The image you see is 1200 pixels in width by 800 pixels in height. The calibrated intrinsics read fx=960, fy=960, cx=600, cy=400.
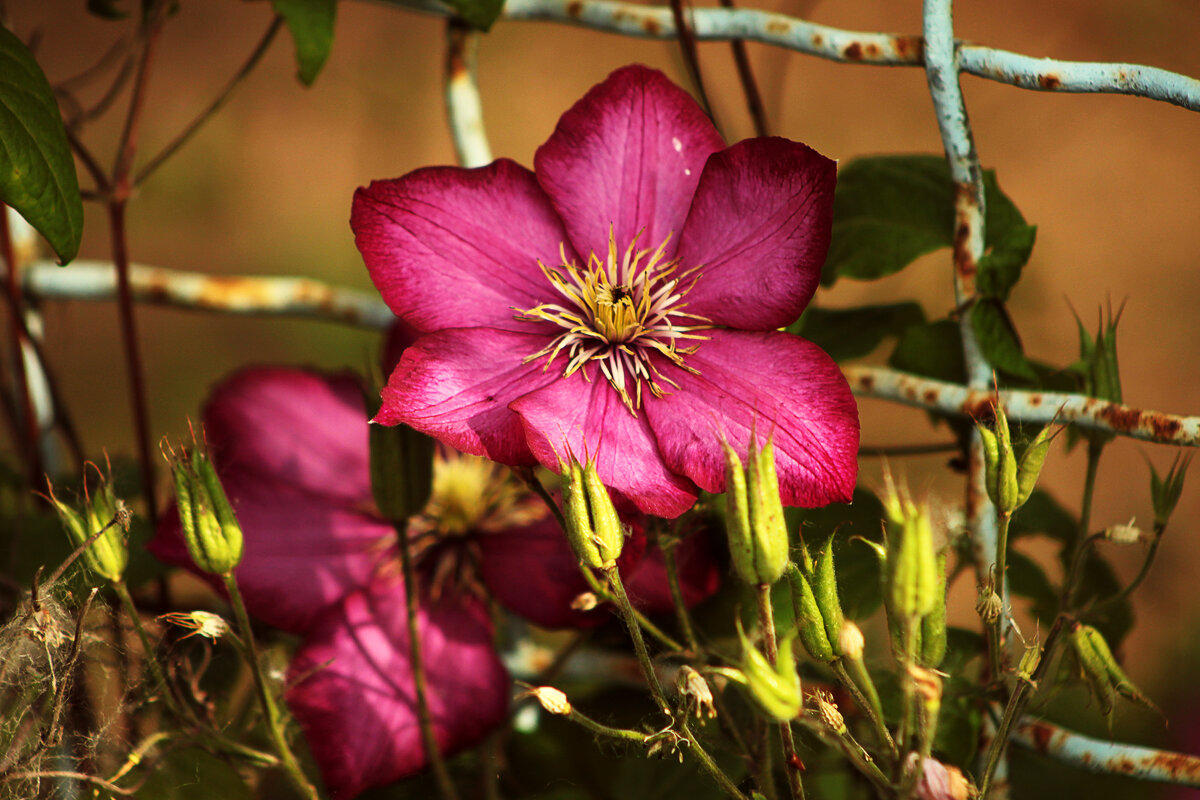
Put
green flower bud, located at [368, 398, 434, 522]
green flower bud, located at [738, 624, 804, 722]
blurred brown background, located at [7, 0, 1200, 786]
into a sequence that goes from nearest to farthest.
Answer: green flower bud, located at [738, 624, 804, 722], green flower bud, located at [368, 398, 434, 522], blurred brown background, located at [7, 0, 1200, 786]

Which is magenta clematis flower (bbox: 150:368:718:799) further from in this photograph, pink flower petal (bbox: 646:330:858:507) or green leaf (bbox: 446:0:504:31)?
green leaf (bbox: 446:0:504:31)

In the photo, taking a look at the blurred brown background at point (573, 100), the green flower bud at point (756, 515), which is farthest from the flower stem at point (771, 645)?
the blurred brown background at point (573, 100)

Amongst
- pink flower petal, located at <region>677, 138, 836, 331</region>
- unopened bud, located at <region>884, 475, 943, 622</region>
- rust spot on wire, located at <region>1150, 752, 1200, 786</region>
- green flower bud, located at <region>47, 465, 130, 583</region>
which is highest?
pink flower petal, located at <region>677, 138, 836, 331</region>

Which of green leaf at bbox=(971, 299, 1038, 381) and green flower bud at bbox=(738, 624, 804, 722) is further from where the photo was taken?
green leaf at bbox=(971, 299, 1038, 381)

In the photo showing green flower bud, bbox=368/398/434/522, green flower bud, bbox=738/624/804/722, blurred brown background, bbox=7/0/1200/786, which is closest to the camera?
green flower bud, bbox=738/624/804/722

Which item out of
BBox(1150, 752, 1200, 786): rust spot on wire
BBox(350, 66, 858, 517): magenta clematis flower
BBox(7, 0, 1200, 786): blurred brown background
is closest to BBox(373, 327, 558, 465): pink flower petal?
BBox(350, 66, 858, 517): magenta clematis flower

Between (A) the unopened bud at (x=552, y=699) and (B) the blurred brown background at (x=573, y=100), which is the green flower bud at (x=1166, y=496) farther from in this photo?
(B) the blurred brown background at (x=573, y=100)

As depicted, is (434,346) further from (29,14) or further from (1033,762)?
(29,14)
